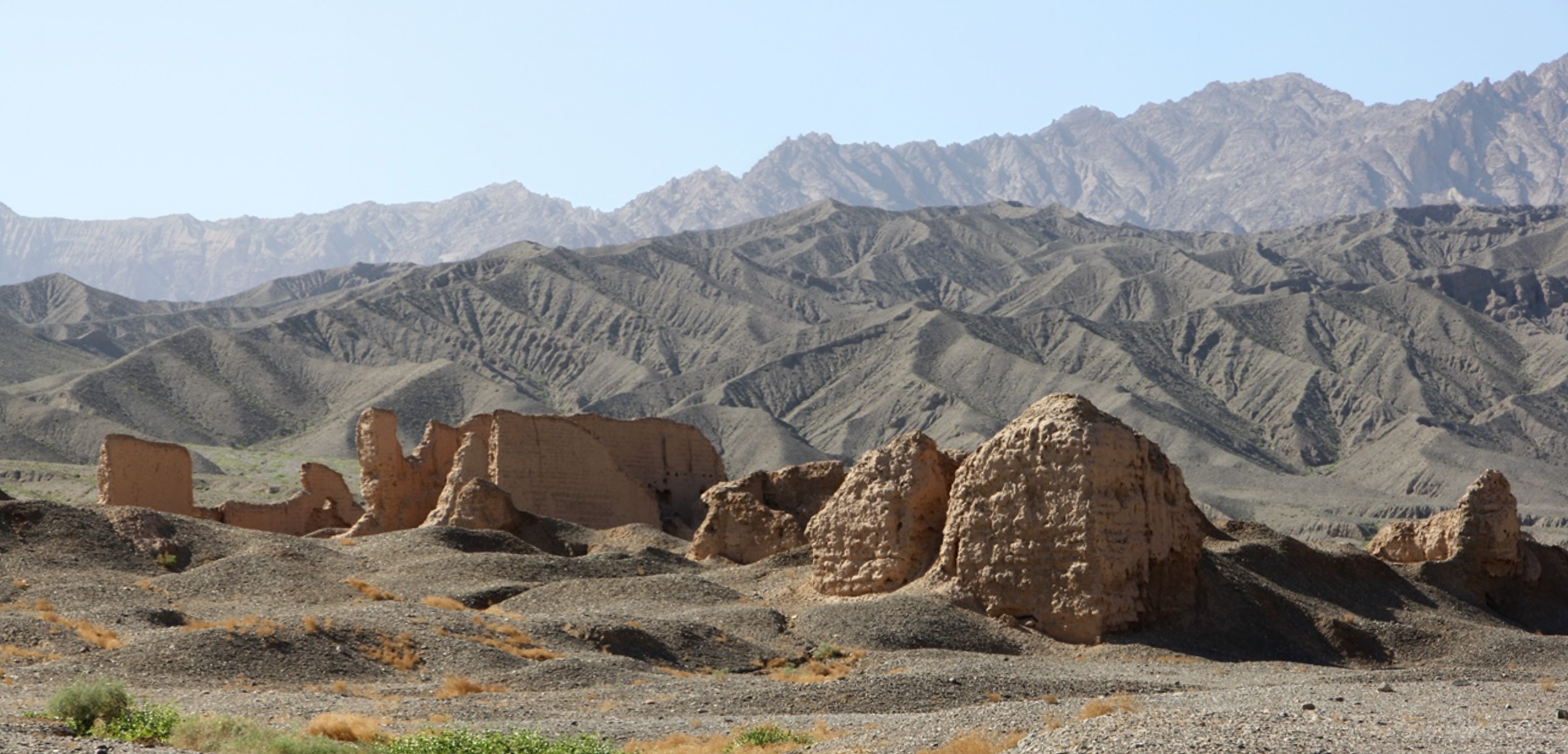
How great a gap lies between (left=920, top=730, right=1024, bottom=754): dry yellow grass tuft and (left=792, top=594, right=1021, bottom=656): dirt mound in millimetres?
10066

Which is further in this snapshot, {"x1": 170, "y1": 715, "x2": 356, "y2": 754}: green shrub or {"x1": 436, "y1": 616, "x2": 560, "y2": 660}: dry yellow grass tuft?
{"x1": 436, "y1": 616, "x2": 560, "y2": 660}: dry yellow grass tuft

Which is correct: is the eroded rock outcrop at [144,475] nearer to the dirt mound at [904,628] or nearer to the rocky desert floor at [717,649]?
the rocky desert floor at [717,649]

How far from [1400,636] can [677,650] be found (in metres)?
12.0

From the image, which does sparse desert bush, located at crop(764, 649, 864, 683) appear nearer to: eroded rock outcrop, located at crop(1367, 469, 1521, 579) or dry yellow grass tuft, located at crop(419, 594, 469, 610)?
dry yellow grass tuft, located at crop(419, 594, 469, 610)

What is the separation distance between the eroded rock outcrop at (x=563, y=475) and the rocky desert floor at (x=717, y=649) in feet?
21.3

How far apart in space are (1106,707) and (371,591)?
14656 millimetres

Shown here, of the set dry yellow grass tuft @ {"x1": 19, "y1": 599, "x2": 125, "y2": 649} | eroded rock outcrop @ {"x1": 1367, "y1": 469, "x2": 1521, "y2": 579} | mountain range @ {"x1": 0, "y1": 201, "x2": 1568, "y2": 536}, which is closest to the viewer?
dry yellow grass tuft @ {"x1": 19, "y1": 599, "x2": 125, "y2": 649}

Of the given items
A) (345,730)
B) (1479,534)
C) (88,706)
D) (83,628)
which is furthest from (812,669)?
(1479,534)

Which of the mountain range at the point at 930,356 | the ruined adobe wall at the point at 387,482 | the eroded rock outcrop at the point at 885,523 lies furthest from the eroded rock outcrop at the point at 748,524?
the mountain range at the point at 930,356

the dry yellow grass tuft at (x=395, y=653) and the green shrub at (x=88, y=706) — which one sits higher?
the green shrub at (x=88, y=706)

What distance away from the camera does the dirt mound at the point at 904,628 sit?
26.0 meters

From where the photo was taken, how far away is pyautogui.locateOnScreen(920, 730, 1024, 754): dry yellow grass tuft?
48.4 ft

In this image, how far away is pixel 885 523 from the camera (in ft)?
97.6

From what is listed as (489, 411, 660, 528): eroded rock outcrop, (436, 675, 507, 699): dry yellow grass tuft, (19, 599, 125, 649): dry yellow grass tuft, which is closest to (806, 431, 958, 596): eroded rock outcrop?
(436, 675, 507, 699): dry yellow grass tuft
